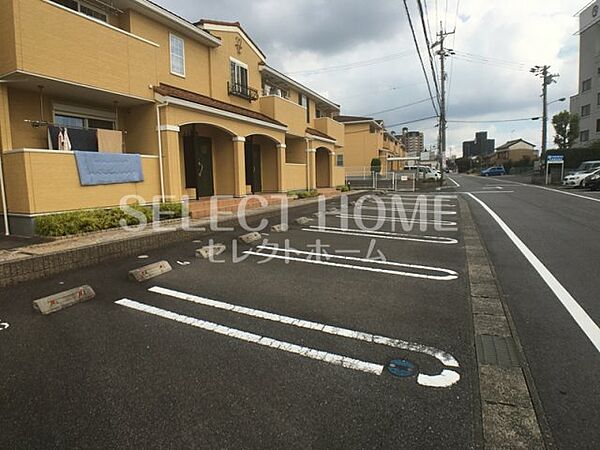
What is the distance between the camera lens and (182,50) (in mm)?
12258

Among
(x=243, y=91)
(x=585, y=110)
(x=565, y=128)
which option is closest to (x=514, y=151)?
(x=585, y=110)

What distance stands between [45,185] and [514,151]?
90.8m

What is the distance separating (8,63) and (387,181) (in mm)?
26287

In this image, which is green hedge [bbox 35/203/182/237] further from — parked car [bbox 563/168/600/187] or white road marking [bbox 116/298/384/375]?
parked car [bbox 563/168/600/187]

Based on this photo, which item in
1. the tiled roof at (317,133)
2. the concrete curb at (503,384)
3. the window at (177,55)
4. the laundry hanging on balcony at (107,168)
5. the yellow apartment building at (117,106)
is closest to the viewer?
the concrete curb at (503,384)

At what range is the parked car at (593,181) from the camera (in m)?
22.0

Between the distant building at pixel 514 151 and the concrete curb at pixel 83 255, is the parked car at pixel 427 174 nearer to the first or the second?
the concrete curb at pixel 83 255

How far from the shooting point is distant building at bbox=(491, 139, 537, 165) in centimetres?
7938

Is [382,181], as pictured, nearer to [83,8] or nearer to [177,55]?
[177,55]

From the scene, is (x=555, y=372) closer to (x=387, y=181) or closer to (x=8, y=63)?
(x=8, y=63)

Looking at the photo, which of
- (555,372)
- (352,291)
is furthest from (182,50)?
(555,372)

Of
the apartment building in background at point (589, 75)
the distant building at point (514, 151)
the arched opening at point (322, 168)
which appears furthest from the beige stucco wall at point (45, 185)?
the distant building at point (514, 151)

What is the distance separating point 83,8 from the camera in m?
9.37

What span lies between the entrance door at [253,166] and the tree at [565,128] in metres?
36.8
